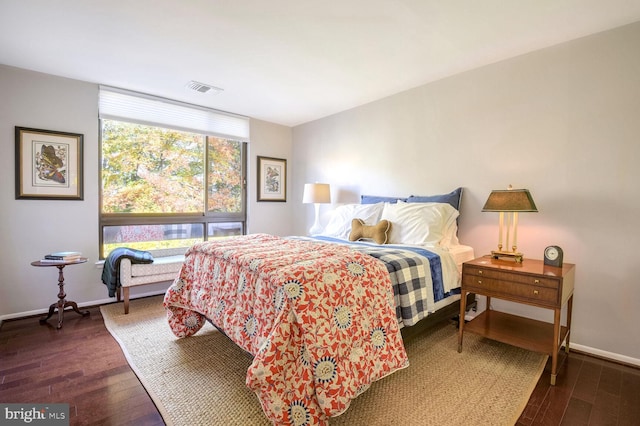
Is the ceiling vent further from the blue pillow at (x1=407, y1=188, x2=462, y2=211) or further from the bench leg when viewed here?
the blue pillow at (x1=407, y1=188, x2=462, y2=211)

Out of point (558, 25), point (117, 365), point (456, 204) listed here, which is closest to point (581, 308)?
point (456, 204)

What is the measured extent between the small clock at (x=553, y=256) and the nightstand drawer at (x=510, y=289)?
0.34 m

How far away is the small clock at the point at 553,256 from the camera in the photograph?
2.14m

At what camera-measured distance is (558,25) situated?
2182 mm

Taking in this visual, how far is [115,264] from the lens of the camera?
10.0ft

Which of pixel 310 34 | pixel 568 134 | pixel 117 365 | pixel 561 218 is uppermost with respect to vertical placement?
pixel 310 34

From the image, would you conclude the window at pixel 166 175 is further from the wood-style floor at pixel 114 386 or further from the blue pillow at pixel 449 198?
the blue pillow at pixel 449 198

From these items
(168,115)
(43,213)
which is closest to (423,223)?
(168,115)

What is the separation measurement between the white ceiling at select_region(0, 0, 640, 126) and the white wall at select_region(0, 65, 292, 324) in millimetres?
234

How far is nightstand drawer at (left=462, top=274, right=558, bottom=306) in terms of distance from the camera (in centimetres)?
194

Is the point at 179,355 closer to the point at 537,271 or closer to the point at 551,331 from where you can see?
the point at 537,271

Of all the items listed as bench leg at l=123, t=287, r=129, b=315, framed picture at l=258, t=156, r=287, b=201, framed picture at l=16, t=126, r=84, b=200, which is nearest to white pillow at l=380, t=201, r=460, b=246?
framed picture at l=258, t=156, r=287, b=201

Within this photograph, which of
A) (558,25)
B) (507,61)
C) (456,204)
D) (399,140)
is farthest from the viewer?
(399,140)

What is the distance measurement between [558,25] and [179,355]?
148 inches
